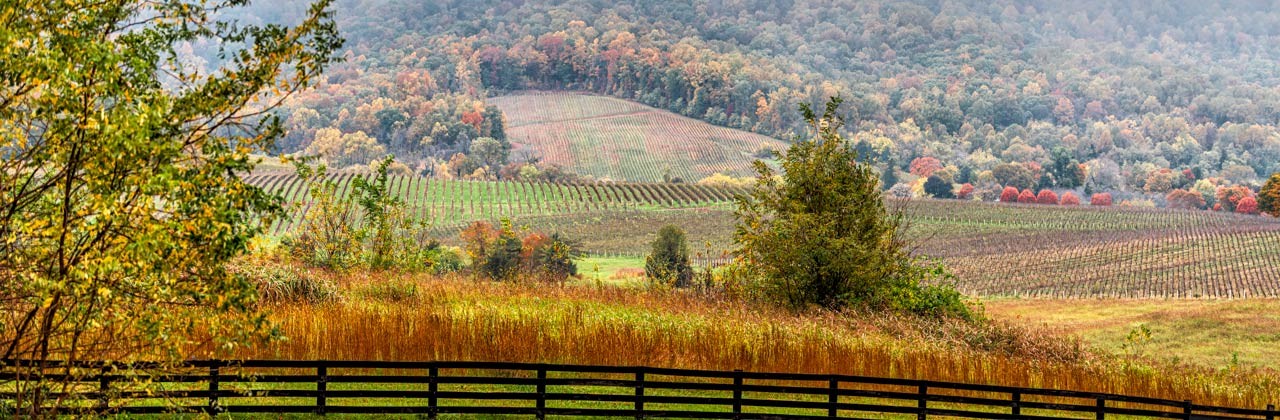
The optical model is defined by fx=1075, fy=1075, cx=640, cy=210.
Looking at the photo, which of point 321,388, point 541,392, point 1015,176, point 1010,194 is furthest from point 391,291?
point 1015,176

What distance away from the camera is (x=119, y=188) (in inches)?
382

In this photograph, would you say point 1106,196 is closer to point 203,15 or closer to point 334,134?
point 334,134

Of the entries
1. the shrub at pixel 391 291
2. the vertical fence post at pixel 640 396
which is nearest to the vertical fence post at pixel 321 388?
the vertical fence post at pixel 640 396

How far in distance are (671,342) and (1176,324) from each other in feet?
150

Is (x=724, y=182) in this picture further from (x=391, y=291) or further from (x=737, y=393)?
(x=737, y=393)

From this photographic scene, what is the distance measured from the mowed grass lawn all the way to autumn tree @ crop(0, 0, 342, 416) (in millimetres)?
34898

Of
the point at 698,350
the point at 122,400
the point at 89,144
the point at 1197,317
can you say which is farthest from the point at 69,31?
the point at 1197,317

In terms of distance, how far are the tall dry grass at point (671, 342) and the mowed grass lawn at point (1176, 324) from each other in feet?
62.2

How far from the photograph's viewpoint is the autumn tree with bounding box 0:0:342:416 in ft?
30.9

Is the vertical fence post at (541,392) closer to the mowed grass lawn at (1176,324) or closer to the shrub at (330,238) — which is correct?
the shrub at (330,238)

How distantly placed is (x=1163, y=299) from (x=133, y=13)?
75710mm

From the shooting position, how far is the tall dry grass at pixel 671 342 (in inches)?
747

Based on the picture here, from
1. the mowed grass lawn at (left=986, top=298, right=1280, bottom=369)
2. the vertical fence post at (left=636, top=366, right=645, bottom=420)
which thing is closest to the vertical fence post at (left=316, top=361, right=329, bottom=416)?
the vertical fence post at (left=636, top=366, right=645, bottom=420)

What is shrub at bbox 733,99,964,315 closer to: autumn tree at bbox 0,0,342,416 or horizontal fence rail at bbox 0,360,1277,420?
horizontal fence rail at bbox 0,360,1277,420
